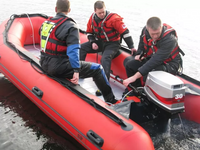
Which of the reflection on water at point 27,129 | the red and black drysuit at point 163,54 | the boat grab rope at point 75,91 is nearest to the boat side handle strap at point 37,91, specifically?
the boat grab rope at point 75,91

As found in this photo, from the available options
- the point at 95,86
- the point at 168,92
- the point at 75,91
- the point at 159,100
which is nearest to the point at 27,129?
the point at 75,91

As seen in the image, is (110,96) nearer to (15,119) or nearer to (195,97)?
(195,97)

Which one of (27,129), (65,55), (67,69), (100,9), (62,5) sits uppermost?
(62,5)

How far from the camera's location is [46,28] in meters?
2.41

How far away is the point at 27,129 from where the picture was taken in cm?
272

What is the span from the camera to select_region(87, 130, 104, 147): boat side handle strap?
1.94 metres

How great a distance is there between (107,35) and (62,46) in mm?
1024

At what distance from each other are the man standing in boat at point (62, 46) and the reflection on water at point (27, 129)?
653 mm

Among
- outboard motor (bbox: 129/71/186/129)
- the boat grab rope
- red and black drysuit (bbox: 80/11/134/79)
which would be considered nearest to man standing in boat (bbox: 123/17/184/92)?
outboard motor (bbox: 129/71/186/129)

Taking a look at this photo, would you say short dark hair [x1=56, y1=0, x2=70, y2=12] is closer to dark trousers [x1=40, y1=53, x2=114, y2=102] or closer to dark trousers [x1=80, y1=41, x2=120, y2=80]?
dark trousers [x1=40, y1=53, x2=114, y2=102]

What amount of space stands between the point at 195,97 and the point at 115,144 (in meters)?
1.20

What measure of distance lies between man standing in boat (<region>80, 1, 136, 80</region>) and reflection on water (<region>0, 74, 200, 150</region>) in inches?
39.1

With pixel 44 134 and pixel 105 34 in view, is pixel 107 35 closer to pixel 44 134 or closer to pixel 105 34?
pixel 105 34

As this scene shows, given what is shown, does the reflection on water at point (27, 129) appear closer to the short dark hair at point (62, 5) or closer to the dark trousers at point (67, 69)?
the dark trousers at point (67, 69)
